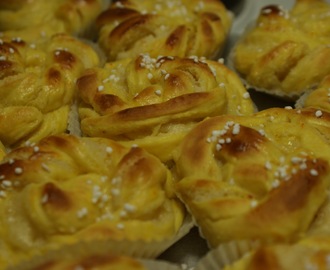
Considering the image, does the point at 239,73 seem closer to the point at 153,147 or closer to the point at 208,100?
the point at 208,100

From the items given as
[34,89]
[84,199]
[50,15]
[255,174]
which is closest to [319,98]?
[255,174]

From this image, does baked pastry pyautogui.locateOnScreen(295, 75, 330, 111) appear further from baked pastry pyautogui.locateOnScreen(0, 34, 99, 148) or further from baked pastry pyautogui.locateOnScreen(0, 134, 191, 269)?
baked pastry pyautogui.locateOnScreen(0, 34, 99, 148)

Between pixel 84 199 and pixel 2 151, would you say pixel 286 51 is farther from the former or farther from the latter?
pixel 2 151

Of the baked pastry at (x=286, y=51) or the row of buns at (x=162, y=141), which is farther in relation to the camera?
the baked pastry at (x=286, y=51)

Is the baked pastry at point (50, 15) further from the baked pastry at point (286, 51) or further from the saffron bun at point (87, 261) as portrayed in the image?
the saffron bun at point (87, 261)

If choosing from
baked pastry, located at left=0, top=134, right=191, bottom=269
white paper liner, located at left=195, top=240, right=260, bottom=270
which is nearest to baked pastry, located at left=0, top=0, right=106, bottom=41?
baked pastry, located at left=0, top=134, right=191, bottom=269

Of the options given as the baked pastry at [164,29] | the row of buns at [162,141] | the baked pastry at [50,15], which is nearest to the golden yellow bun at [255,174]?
the row of buns at [162,141]
